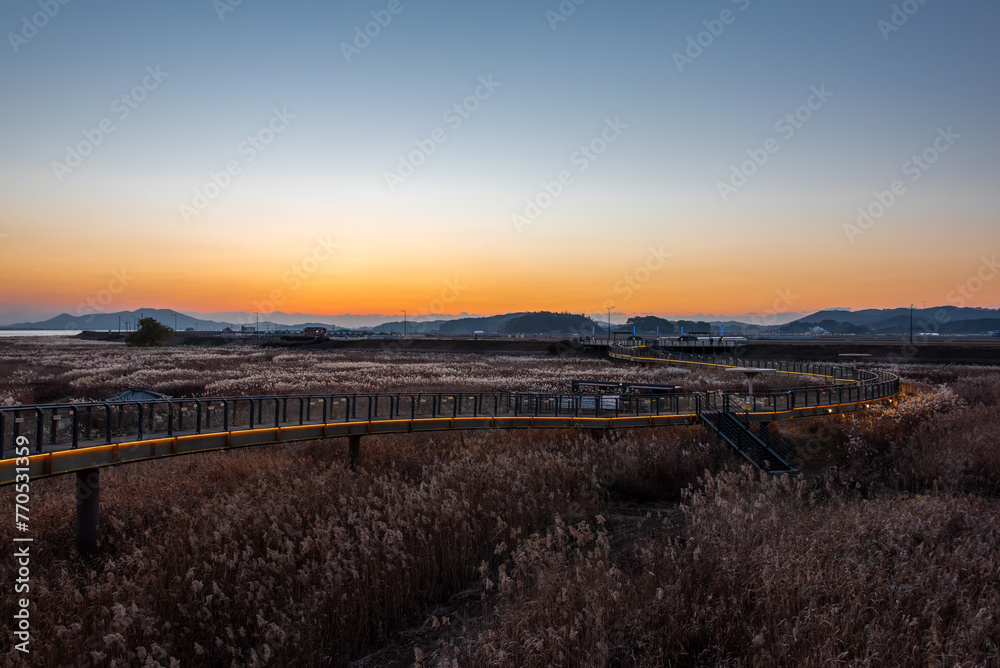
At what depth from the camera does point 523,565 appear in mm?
10859

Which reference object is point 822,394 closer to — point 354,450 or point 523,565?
point 354,450

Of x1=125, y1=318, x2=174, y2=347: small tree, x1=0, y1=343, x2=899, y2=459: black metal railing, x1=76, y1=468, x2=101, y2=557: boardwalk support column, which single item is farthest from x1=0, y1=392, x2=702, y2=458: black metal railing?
x1=125, y1=318, x2=174, y2=347: small tree

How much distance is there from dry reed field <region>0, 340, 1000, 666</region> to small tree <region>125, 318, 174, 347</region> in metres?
107

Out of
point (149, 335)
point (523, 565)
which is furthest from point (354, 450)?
point (149, 335)

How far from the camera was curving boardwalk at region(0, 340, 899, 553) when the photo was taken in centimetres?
1229

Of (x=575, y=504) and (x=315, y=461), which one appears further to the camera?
(x=315, y=461)

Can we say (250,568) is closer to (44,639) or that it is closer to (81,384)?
(44,639)

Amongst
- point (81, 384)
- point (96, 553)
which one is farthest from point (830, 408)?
point (81, 384)

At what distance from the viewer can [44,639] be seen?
29.3 ft

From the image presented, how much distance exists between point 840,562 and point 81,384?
44.5 metres

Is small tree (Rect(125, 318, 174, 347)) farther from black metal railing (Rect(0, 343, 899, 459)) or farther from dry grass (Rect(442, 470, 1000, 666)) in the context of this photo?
dry grass (Rect(442, 470, 1000, 666))

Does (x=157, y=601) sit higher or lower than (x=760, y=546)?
lower

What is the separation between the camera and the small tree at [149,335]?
361 feet

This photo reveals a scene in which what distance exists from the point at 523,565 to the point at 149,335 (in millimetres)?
120694
